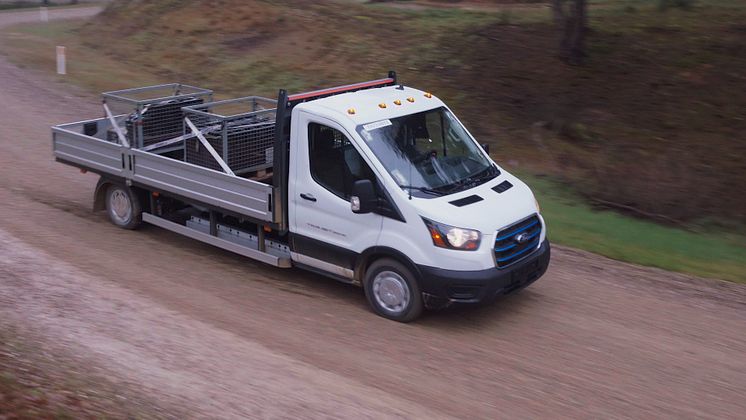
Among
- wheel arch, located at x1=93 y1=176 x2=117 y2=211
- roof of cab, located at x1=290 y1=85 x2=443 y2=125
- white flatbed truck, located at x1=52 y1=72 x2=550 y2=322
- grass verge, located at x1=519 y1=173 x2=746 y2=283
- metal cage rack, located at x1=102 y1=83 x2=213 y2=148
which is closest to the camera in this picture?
white flatbed truck, located at x1=52 y1=72 x2=550 y2=322

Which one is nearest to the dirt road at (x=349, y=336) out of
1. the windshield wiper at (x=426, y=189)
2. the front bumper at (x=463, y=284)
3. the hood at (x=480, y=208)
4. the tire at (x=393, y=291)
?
the tire at (x=393, y=291)

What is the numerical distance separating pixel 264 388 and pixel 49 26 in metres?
31.8

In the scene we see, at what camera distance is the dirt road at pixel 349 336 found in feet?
23.9

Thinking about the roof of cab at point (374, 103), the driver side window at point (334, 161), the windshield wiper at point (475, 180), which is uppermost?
the roof of cab at point (374, 103)

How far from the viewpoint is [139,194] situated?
11.7m

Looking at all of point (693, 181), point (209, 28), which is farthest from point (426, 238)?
point (209, 28)

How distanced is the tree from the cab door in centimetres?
1316

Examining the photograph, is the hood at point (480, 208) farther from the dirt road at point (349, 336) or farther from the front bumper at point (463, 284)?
the dirt road at point (349, 336)

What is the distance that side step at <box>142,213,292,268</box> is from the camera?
985cm

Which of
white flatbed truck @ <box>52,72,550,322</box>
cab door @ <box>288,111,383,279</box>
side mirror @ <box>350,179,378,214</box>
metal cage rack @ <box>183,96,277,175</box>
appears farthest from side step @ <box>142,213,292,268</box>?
side mirror @ <box>350,179,378,214</box>

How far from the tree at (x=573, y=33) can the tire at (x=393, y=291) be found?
13.5m

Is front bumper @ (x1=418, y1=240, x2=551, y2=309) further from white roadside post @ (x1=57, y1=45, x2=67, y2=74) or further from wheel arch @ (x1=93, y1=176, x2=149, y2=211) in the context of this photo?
white roadside post @ (x1=57, y1=45, x2=67, y2=74)

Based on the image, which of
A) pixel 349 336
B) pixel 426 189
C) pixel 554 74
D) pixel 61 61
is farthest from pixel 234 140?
pixel 61 61

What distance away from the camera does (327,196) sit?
9.20 m
